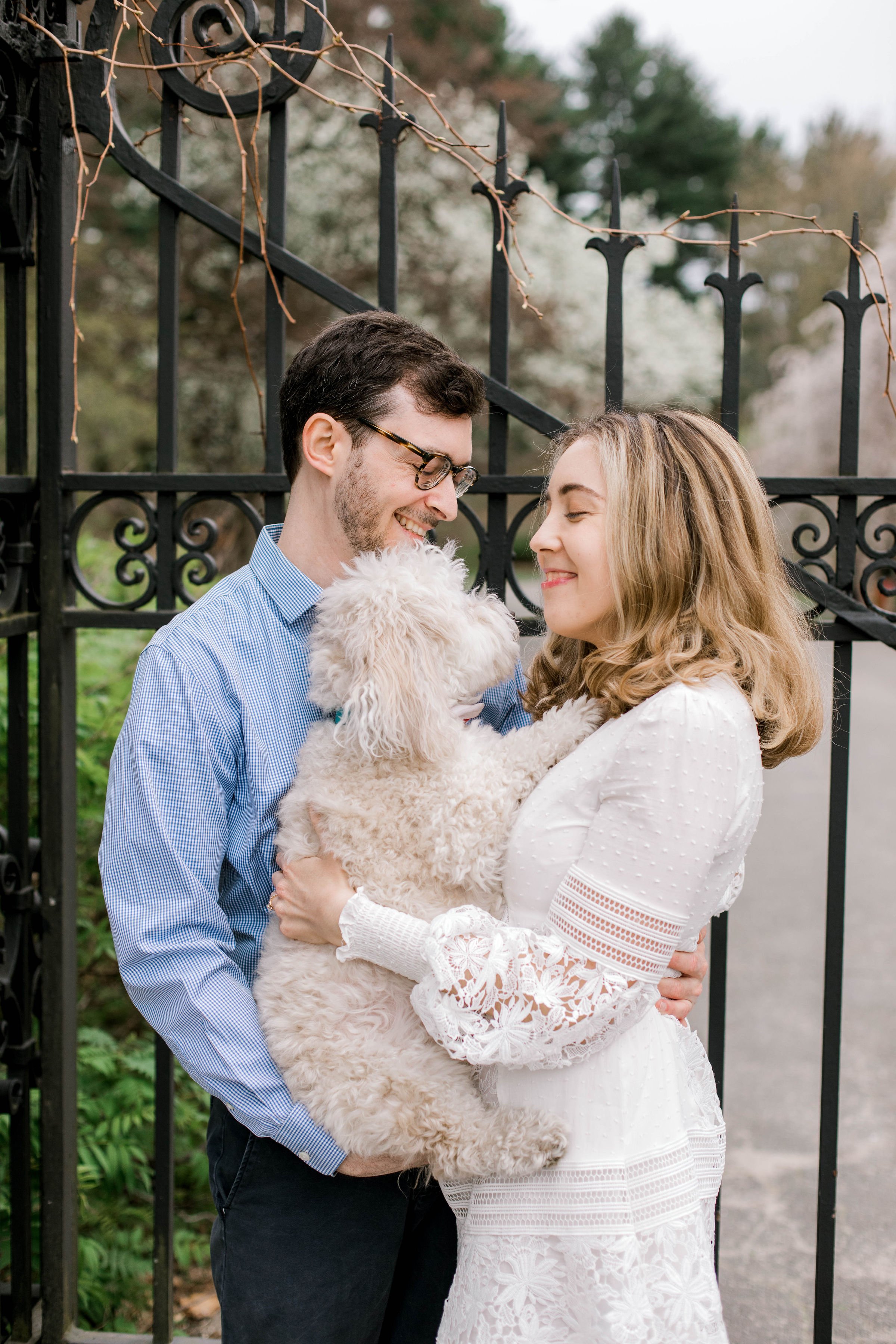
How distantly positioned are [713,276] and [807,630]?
88 cm

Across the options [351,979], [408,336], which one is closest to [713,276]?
[408,336]

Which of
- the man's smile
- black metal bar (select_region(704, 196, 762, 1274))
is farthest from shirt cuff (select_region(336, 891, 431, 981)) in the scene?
black metal bar (select_region(704, 196, 762, 1274))

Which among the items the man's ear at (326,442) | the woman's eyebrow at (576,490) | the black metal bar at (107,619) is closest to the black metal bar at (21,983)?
the black metal bar at (107,619)

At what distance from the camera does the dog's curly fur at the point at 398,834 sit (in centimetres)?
170

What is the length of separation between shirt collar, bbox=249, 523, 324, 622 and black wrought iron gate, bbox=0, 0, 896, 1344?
0.45 m

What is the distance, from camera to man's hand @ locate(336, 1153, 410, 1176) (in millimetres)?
1737

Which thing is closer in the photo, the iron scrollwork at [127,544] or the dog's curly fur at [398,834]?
the dog's curly fur at [398,834]

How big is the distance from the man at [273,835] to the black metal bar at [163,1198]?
1.74ft

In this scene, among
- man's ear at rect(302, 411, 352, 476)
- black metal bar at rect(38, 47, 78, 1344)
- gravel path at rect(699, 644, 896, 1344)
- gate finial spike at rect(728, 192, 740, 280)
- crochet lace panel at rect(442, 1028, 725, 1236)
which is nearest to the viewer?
crochet lace panel at rect(442, 1028, 725, 1236)

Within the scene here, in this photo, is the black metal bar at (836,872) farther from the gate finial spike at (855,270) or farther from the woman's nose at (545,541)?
the woman's nose at (545,541)

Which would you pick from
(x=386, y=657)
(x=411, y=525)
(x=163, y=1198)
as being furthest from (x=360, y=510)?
(x=163, y=1198)

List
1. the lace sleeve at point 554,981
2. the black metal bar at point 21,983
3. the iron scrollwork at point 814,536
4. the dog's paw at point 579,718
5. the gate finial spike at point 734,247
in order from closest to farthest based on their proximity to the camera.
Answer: the lace sleeve at point 554,981 < the dog's paw at point 579,718 < the gate finial spike at point 734,247 < the iron scrollwork at point 814,536 < the black metal bar at point 21,983

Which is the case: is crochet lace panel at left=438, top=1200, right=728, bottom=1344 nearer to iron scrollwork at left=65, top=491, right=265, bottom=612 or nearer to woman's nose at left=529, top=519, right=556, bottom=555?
woman's nose at left=529, top=519, right=556, bottom=555

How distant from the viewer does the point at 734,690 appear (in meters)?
1.67
